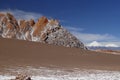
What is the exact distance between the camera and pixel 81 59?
37250 mm

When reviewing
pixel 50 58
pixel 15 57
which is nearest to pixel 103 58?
pixel 50 58

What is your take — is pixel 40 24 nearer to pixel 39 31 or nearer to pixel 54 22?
pixel 39 31

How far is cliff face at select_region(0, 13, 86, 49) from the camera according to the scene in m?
69.6

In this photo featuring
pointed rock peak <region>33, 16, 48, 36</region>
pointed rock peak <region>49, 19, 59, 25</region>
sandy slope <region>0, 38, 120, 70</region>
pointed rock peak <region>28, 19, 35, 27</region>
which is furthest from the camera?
pointed rock peak <region>28, 19, 35, 27</region>

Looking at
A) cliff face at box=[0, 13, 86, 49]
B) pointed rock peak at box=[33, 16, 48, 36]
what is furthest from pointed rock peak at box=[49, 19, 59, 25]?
pointed rock peak at box=[33, 16, 48, 36]

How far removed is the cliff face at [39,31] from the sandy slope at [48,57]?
26788 mm

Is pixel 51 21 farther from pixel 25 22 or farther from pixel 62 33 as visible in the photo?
→ pixel 25 22

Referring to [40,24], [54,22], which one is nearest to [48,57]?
[54,22]

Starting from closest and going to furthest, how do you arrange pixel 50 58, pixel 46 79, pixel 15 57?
pixel 46 79, pixel 15 57, pixel 50 58

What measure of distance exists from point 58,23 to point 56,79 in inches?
2059

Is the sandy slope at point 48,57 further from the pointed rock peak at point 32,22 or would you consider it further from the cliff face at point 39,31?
the pointed rock peak at point 32,22

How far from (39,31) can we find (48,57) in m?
40.9

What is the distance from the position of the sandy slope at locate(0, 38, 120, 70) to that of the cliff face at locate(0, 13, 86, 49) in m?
26.8

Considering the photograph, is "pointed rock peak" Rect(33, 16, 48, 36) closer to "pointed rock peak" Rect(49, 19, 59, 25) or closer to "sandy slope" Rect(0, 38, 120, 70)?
"pointed rock peak" Rect(49, 19, 59, 25)
